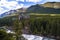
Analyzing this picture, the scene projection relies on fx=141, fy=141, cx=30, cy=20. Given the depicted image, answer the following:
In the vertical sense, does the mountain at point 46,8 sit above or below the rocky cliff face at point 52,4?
below

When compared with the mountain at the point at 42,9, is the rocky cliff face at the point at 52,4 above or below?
above

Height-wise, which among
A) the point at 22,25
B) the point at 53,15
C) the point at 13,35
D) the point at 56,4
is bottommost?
the point at 13,35

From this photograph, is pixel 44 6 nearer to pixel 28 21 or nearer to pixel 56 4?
pixel 56 4

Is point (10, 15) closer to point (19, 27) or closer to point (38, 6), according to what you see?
point (19, 27)

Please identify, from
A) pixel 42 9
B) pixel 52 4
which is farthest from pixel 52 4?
pixel 42 9

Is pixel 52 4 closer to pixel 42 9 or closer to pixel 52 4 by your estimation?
pixel 52 4

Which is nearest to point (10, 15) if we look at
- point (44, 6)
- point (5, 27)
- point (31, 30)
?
Result: point (5, 27)

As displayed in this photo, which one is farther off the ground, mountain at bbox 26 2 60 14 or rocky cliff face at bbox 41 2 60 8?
rocky cliff face at bbox 41 2 60 8

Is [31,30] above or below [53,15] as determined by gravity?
below
